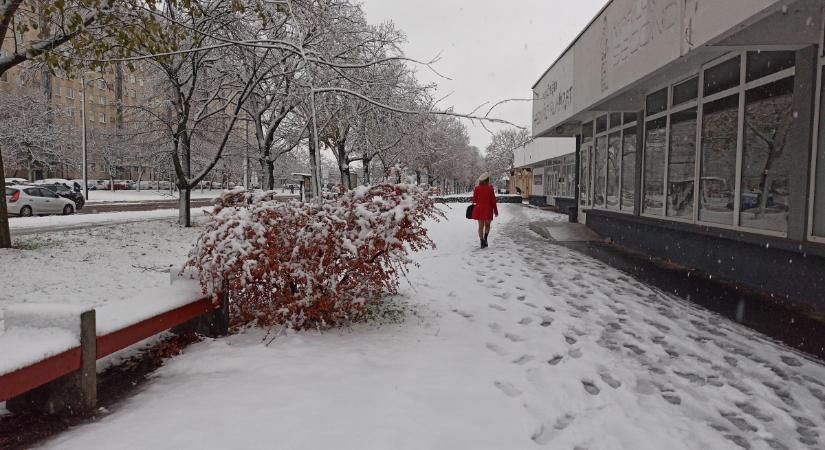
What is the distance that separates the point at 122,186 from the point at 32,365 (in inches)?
2826

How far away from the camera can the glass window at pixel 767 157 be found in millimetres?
6875

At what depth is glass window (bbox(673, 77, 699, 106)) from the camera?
30.5 ft

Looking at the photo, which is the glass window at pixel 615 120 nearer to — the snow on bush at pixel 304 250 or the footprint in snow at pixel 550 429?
the snow on bush at pixel 304 250

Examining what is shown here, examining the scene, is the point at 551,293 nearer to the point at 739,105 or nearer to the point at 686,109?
the point at 739,105

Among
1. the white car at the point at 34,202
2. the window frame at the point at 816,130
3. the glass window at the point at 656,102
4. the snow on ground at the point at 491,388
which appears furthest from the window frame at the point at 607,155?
the white car at the point at 34,202

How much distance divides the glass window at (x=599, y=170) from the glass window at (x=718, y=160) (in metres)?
5.90

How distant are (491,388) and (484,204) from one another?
8.41m

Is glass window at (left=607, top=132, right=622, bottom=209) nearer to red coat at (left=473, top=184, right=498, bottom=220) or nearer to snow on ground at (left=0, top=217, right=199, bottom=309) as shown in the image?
red coat at (left=473, top=184, right=498, bottom=220)

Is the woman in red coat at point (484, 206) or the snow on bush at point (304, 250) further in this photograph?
the woman in red coat at point (484, 206)

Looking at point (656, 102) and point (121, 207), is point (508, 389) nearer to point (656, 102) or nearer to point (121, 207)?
point (656, 102)

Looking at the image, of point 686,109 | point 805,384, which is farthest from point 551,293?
point 686,109

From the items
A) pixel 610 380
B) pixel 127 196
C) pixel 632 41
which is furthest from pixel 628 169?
pixel 127 196

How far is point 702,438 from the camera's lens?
10.5 ft

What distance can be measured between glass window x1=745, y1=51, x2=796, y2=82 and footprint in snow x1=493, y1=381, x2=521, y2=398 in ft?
20.4
